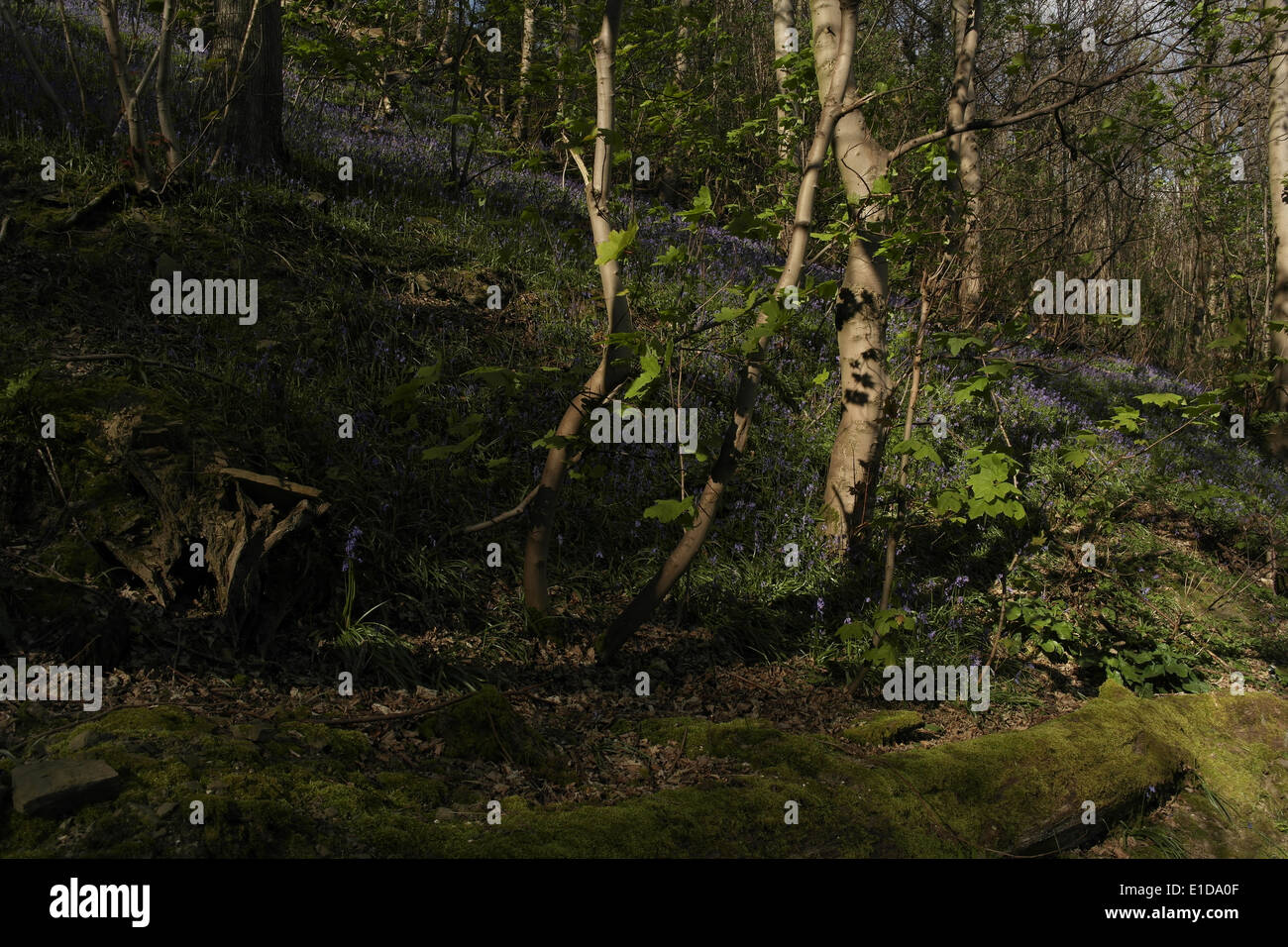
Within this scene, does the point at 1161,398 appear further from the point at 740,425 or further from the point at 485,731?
the point at 485,731

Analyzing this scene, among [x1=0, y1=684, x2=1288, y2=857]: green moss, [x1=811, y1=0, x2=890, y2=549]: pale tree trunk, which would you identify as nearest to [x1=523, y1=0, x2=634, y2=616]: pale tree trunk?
[x1=0, y1=684, x2=1288, y2=857]: green moss

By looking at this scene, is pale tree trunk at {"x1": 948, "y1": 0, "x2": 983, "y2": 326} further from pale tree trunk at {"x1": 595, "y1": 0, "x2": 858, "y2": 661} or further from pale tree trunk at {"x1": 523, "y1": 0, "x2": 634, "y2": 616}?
pale tree trunk at {"x1": 523, "y1": 0, "x2": 634, "y2": 616}

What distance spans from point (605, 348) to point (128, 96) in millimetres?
4492

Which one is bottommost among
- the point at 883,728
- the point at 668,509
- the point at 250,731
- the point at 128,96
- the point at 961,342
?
the point at 883,728

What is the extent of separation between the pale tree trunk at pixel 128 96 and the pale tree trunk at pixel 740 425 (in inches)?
189

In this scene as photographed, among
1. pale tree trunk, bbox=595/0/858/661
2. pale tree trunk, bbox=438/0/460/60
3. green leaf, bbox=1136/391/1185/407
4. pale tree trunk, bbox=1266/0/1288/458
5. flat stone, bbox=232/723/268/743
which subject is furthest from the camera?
pale tree trunk, bbox=1266/0/1288/458

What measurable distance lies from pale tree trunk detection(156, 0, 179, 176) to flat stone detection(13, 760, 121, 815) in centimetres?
534

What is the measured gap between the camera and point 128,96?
579cm

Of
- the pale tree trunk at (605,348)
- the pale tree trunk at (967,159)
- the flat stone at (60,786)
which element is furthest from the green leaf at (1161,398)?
the flat stone at (60,786)

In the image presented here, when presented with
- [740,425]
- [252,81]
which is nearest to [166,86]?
[252,81]

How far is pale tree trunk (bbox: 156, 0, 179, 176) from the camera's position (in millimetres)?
5457
